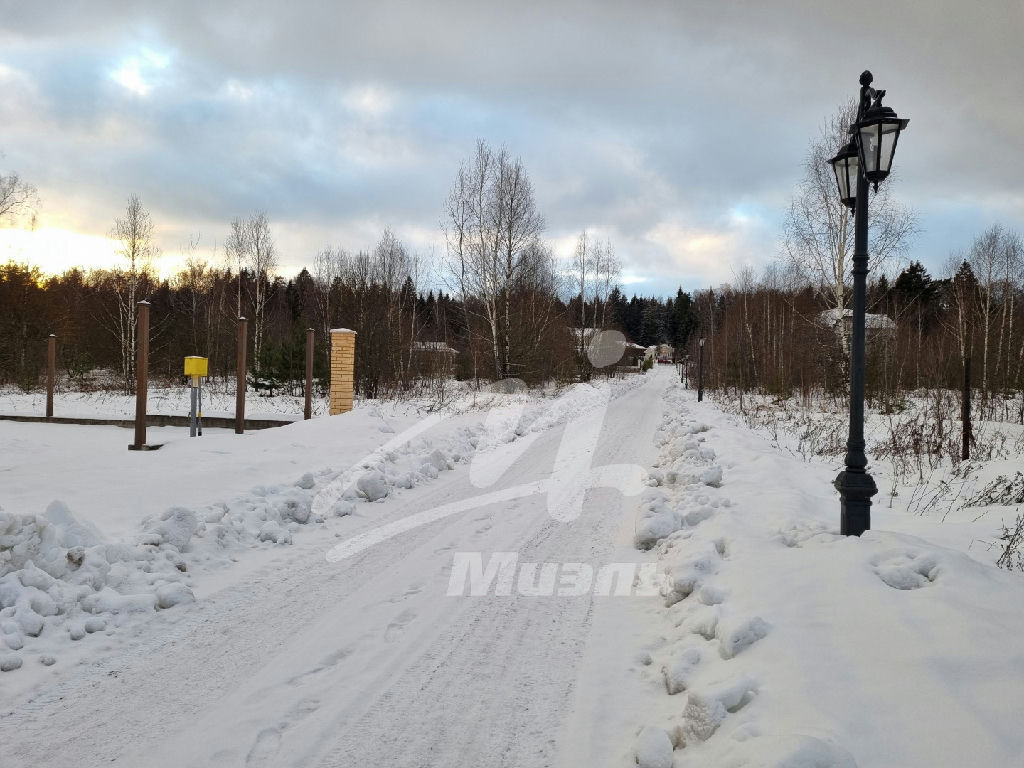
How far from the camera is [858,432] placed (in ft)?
18.1

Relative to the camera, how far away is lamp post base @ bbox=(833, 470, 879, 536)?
5.11m

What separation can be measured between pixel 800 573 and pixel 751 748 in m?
2.03

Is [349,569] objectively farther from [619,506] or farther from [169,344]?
[169,344]

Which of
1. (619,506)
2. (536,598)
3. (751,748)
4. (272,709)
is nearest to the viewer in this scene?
(751,748)

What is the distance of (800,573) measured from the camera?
13.4 feet

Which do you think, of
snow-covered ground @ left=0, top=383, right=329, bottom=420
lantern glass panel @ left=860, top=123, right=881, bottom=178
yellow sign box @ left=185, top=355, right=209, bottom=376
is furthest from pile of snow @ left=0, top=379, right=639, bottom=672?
snow-covered ground @ left=0, top=383, right=329, bottom=420

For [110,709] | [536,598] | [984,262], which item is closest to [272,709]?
[110,709]

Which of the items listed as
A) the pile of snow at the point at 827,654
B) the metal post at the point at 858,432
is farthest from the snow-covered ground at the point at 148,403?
the pile of snow at the point at 827,654

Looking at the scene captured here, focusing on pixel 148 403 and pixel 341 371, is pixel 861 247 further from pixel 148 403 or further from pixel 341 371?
pixel 148 403

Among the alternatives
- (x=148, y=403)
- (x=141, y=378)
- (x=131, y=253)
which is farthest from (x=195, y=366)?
(x=131, y=253)

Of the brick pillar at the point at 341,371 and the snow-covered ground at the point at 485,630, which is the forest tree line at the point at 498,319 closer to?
the brick pillar at the point at 341,371

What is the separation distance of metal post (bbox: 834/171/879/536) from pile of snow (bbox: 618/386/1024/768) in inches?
10.8

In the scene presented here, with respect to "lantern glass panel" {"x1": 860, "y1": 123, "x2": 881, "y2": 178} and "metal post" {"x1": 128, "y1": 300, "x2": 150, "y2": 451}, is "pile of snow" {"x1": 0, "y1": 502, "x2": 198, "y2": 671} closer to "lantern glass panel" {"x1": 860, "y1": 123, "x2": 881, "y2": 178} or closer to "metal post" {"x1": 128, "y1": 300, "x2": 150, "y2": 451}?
"metal post" {"x1": 128, "y1": 300, "x2": 150, "y2": 451}

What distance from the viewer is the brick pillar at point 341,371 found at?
14680mm
